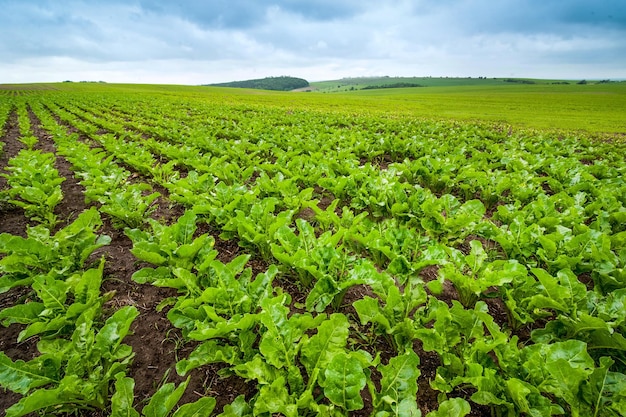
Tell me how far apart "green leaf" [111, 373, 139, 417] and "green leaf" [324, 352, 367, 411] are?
131 cm

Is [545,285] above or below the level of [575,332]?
above

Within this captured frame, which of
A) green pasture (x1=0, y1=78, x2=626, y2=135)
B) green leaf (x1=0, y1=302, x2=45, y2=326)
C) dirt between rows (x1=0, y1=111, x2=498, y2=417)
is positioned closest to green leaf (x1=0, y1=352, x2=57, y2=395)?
dirt between rows (x1=0, y1=111, x2=498, y2=417)

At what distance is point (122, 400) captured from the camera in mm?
2092

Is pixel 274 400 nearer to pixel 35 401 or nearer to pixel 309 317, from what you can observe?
pixel 309 317

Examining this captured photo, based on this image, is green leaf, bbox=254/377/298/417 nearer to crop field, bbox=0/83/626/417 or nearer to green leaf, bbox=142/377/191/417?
crop field, bbox=0/83/626/417

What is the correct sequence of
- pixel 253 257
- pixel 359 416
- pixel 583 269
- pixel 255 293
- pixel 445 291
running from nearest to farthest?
pixel 359 416 < pixel 255 293 < pixel 583 269 < pixel 445 291 < pixel 253 257

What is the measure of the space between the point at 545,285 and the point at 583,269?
1.09 meters

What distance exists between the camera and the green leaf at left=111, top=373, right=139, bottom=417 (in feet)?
6.72

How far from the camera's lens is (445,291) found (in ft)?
12.9

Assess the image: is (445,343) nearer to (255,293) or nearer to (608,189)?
(255,293)

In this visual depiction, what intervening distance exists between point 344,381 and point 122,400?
4.97 ft

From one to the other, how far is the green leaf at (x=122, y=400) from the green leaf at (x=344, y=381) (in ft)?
4.29

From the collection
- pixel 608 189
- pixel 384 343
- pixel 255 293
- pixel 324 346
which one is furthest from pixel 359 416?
pixel 608 189

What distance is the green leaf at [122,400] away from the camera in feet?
6.72
